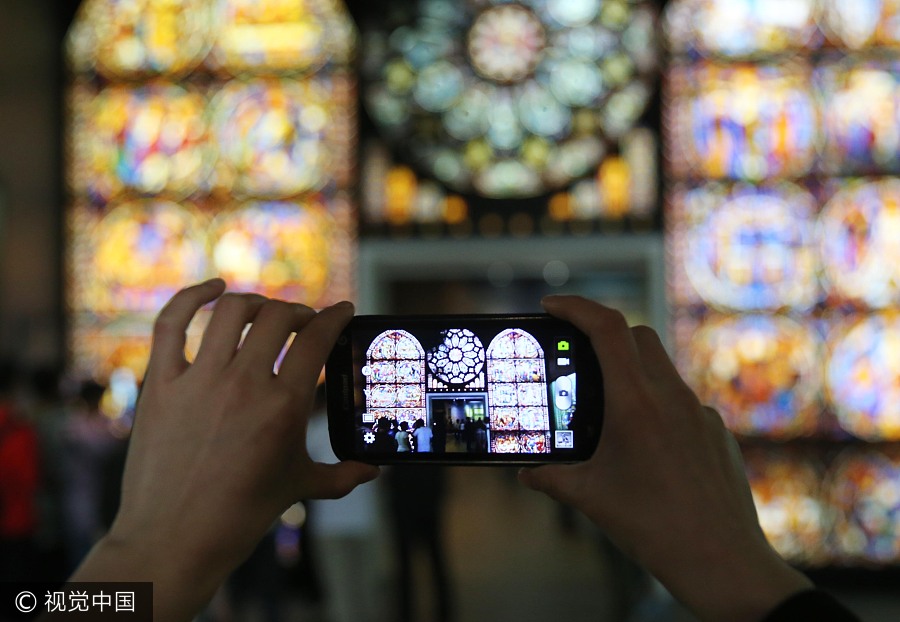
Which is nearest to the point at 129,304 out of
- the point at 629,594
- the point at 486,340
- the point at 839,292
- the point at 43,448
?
the point at 43,448

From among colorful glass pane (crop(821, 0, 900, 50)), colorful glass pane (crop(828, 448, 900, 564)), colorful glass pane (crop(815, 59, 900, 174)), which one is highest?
colorful glass pane (crop(821, 0, 900, 50))

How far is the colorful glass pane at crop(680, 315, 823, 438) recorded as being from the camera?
566cm

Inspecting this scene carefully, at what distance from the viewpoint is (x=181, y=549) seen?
0.70 meters

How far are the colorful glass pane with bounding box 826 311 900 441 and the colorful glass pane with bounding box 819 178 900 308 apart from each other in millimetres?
154

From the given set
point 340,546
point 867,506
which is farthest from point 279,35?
point 867,506

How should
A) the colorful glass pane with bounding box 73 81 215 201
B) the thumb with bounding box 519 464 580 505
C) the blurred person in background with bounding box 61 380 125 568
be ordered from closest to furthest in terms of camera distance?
the thumb with bounding box 519 464 580 505
the blurred person in background with bounding box 61 380 125 568
the colorful glass pane with bounding box 73 81 215 201

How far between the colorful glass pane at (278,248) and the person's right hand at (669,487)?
17.2 ft

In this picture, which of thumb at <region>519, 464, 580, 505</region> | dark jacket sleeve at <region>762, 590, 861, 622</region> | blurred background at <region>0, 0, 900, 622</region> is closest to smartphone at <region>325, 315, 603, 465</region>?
thumb at <region>519, 464, 580, 505</region>

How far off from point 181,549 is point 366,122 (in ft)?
18.4

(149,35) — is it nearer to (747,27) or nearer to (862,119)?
(747,27)

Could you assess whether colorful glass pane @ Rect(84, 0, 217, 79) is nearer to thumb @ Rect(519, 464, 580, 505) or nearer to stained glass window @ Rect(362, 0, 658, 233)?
stained glass window @ Rect(362, 0, 658, 233)

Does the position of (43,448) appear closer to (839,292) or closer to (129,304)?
(129,304)

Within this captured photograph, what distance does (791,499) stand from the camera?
225 inches

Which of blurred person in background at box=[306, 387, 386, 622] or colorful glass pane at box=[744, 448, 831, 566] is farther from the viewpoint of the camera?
colorful glass pane at box=[744, 448, 831, 566]
